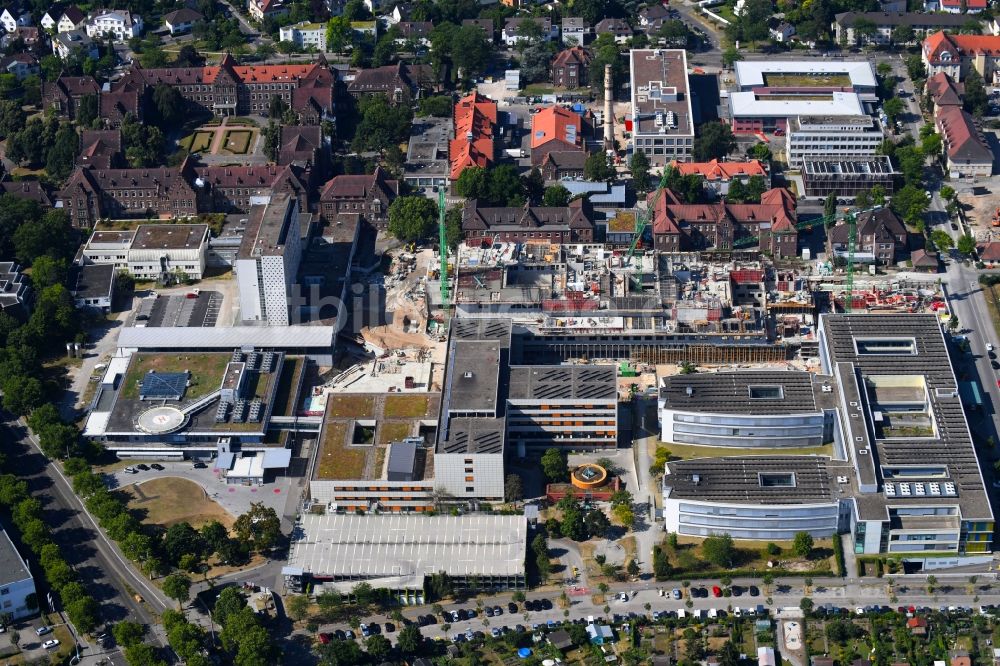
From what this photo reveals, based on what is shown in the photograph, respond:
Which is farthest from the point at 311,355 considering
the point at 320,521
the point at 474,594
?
the point at 474,594

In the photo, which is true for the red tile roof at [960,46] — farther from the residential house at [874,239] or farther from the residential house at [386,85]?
the residential house at [386,85]

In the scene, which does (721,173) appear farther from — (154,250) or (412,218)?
(154,250)

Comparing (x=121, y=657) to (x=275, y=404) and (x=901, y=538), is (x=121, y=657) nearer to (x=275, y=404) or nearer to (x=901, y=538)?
(x=275, y=404)

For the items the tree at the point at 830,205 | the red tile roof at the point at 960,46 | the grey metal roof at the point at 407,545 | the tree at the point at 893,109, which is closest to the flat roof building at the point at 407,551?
the grey metal roof at the point at 407,545

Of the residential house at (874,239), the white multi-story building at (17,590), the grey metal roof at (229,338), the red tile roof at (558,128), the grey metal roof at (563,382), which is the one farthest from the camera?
the red tile roof at (558,128)

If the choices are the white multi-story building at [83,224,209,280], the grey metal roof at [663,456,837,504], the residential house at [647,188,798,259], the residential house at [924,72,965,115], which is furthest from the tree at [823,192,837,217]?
the white multi-story building at [83,224,209,280]

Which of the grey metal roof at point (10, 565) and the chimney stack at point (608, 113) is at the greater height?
the chimney stack at point (608, 113)

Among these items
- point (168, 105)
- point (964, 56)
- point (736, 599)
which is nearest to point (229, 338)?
point (736, 599)
